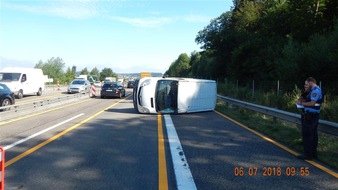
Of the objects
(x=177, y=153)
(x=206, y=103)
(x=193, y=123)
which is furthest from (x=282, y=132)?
(x=206, y=103)

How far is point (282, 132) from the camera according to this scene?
10086 mm

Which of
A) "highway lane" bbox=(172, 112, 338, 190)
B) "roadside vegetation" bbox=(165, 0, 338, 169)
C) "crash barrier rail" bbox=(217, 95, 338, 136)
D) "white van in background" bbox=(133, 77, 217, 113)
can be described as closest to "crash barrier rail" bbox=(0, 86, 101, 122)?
"white van in background" bbox=(133, 77, 217, 113)

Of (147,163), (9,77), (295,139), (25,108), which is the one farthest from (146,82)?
(9,77)

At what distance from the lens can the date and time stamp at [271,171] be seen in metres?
5.72

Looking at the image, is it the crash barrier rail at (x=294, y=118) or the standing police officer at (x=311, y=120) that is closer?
the standing police officer at (x=311, y=120)

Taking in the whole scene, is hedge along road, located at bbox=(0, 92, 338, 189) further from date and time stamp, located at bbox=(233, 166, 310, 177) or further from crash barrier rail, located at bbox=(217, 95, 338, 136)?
crash barrier rail, located at bbox=(217, 95, 338, 136)

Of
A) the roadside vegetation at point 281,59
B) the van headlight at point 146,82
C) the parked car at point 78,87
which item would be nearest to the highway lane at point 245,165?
the roadside vegetation at point 281,59

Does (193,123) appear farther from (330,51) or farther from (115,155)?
(330,51)

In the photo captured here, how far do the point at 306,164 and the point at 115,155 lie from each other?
379cm

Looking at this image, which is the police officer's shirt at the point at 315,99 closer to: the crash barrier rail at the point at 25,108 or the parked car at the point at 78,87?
the crash barrier rail at the point at 25,108

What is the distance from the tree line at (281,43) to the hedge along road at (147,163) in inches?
486

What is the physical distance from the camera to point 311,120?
7012 millimetres

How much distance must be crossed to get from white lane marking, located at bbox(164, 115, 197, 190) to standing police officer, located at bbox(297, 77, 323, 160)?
2.45m

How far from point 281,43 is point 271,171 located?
29.4 m
